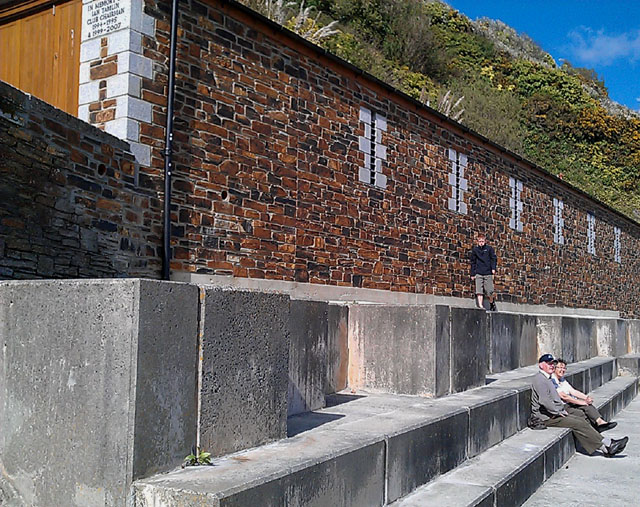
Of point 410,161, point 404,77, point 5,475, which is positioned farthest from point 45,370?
point 404,77

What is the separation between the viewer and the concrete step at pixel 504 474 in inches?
166

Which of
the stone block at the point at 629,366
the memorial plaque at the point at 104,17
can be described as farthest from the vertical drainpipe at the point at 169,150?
the stone block at the point at 629,366

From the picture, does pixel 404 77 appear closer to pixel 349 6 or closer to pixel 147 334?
pixel 349 6

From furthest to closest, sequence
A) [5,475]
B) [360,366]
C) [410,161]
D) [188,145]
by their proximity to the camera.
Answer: [410,161] → [188,145] → [360,366] → [5,475]

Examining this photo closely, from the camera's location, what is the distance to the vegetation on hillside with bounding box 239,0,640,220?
2800 centimetres

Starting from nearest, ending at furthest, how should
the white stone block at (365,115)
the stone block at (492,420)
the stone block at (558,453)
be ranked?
the stone block at (492,420)
the stone block at (558,453)
the white stone block at (365,115)

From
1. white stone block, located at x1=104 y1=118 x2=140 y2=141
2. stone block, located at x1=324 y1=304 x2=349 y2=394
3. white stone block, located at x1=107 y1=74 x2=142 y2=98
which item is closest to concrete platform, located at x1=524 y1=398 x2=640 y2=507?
stone block, located at x1=324 y1=304 x2=349 y2=394

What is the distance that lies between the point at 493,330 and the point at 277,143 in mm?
3876

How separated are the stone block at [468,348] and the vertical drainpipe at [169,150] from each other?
3.37 m

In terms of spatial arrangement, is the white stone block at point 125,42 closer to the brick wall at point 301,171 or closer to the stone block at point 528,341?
the brick wall at point 301,171

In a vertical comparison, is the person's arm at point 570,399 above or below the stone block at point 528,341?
below

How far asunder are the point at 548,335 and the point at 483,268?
3.93 metres

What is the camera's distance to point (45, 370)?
9.82 feet

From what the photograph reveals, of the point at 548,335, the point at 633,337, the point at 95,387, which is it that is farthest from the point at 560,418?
the point at 633,337
